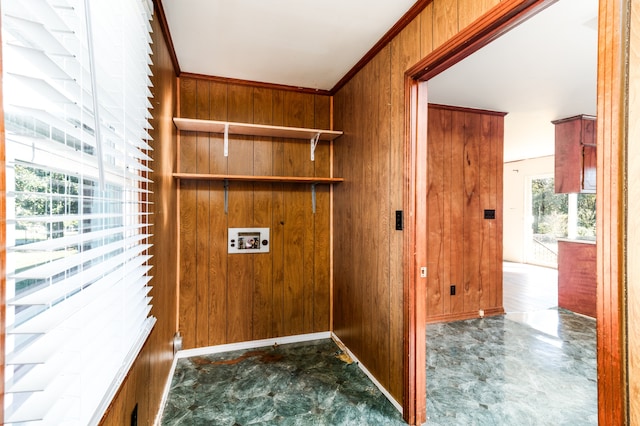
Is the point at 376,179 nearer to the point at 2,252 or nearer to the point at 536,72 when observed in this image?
the point at 536,72

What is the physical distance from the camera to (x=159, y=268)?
5.87 ft

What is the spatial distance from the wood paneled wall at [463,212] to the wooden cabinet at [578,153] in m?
1.04

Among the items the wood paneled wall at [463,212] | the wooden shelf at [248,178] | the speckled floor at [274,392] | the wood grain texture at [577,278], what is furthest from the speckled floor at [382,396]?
the wooden shelf at [248,178]

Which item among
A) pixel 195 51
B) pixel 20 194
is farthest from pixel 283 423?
pixel 195 51

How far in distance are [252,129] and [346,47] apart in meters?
1.01

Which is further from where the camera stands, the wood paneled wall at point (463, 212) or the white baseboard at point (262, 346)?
the wood paneled wall at point (463, 212)

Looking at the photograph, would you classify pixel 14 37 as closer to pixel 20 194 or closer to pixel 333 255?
pixel 20 194

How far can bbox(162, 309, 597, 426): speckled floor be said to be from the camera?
1.88 m

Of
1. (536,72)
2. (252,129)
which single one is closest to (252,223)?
(252,129)

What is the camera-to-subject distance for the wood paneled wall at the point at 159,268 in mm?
1318

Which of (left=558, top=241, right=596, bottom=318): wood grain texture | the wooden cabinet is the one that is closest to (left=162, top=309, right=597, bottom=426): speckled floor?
(left=558, top=241, right=596, bottom=318): wood grain texture

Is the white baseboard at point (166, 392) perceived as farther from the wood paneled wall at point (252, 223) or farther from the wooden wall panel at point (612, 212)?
the wooden wall panel at point (612, 212)

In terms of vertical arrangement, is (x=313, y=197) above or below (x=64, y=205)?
above

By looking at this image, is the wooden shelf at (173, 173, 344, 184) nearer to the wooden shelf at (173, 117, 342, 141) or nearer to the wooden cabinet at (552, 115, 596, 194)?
the wooden shelf at (173, 117, 342, 141)
